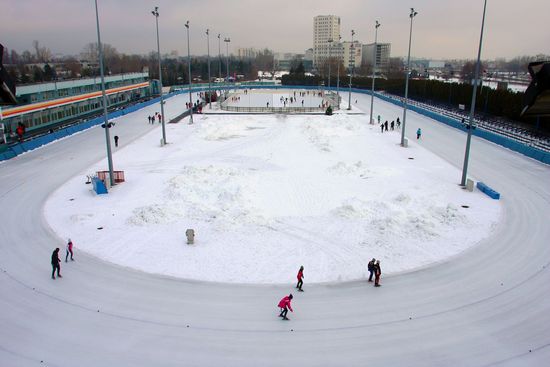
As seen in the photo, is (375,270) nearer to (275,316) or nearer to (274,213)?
(275,316)

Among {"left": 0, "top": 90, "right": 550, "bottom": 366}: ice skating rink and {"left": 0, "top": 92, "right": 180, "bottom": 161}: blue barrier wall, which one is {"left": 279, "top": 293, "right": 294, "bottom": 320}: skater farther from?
{"left": 0, "top": 92, "right": 180, "bottom": 161}: blue barrier wall

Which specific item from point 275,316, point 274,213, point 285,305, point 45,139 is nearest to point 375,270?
point 285,305

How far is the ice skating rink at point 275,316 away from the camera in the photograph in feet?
31.6

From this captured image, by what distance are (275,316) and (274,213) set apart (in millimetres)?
7993

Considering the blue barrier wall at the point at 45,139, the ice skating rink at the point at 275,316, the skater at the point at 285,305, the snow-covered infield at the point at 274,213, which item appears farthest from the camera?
the blue barrier wall at the point at 45,139

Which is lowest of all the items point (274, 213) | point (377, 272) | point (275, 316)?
point (275, 316)

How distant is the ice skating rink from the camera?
9.62m

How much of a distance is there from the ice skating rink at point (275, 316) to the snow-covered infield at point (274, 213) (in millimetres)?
915

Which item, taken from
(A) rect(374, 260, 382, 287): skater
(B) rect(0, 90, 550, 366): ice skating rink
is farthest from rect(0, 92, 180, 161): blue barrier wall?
(A) rect(374, 260, 382, 287): skater

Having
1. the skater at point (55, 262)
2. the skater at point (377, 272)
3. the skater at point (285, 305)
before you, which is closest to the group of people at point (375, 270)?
the skater at point (377, 272)

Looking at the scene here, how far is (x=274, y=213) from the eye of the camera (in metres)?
18.9

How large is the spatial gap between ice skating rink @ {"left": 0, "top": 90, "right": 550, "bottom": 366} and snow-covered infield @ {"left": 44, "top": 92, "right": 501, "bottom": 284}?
3.00 feet

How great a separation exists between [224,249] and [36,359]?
23.5 feet

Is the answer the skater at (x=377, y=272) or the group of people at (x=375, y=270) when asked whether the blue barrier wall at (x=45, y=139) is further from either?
the skater at (x=377, y=272)
